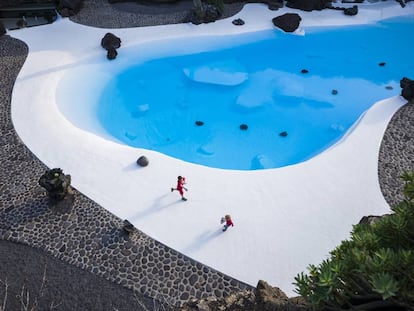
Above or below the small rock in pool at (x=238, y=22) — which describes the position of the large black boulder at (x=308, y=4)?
above

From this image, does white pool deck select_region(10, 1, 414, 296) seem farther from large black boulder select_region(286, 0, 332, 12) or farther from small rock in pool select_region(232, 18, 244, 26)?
large black boulder select_region(286, 0, 332, 12)

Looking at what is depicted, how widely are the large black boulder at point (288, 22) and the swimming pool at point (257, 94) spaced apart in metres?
0.50

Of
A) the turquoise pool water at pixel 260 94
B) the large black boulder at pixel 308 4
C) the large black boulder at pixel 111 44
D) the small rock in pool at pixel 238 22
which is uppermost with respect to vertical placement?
the large black boulder at pixel 308 4

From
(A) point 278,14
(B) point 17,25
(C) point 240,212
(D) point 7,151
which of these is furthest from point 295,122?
(B) point 17,25

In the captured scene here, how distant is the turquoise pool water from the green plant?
12.3 metres

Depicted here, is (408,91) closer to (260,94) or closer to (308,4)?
(260,94)

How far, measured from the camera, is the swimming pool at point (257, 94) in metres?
19.9

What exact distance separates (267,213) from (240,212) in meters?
0.98

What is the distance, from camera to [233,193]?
14852 millimetres

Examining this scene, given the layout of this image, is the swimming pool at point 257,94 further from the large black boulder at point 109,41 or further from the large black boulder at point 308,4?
the large black boulder at point 308,4

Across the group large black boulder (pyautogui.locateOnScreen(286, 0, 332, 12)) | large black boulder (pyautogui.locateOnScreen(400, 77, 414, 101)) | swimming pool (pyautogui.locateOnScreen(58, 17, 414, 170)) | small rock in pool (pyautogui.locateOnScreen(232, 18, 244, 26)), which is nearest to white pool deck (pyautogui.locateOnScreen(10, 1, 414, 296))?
large black boulder (pyautogui.locateOnScreen(400, 77, 414, 101))

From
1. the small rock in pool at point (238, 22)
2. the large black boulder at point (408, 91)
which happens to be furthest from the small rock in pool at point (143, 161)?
the small rock in pool at point (238, 22)

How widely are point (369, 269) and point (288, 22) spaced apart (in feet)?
78.7

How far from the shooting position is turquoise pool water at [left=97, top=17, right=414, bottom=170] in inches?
782
